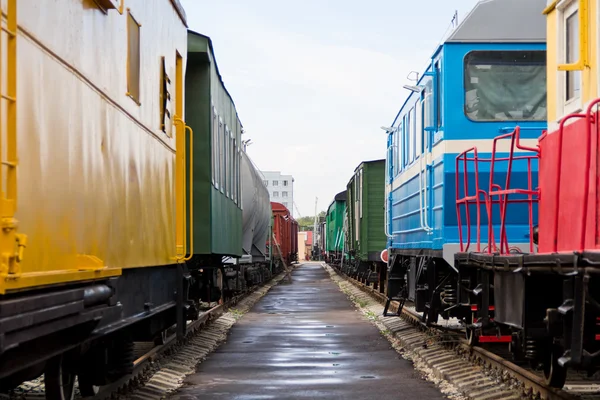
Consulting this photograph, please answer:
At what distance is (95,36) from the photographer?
5.18 m

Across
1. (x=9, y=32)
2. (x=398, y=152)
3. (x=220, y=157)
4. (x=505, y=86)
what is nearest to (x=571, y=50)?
(x=505, y=86)

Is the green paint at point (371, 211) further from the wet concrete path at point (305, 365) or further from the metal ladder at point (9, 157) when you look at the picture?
the metal ladder at point (9, 157)

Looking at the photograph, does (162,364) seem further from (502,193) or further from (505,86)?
(505,86)

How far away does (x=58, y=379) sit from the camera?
5.65 metres

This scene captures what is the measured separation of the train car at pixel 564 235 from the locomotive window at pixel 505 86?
9.99ft

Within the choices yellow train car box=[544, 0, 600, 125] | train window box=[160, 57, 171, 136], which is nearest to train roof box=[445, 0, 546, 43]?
yellow train car box=[544, 0, 600, 125]

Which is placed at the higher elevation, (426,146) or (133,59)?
(133,59)

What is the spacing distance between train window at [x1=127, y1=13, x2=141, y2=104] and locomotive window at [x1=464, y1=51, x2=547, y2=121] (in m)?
4.79

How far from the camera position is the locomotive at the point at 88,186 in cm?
368

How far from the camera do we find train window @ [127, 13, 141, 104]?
245 inches

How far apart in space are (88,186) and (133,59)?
1.77 meters

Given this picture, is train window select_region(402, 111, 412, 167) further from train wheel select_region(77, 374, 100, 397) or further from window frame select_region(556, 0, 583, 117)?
train wheel select_region(77, 374, 100, 397)

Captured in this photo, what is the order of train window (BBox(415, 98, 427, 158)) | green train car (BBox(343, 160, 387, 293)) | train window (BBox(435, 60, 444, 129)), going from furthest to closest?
green train car (BBox(343, 160, 387, 293)) → train window (BBox(415, 98, 427, 158)) → train window (BBox(435, 60, 444, 129))

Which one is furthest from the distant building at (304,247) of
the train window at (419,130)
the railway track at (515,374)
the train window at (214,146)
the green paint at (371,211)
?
the railway track at (515,374)
